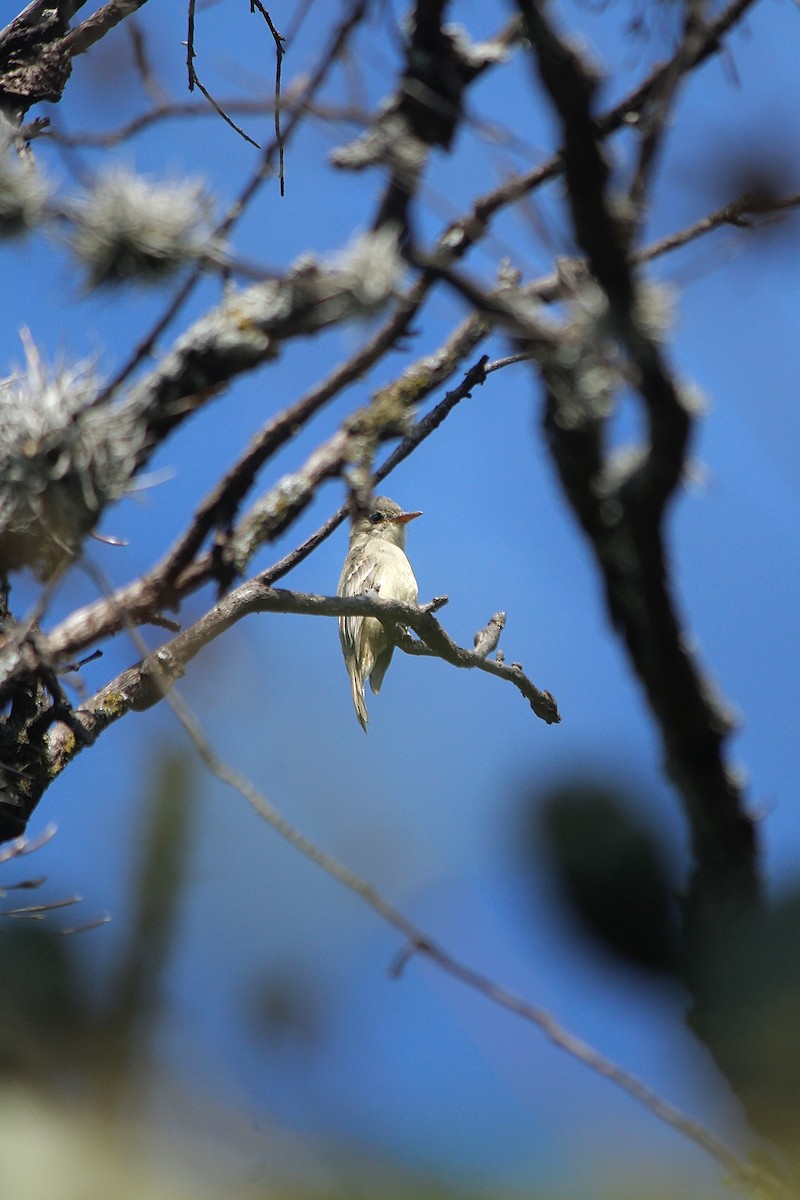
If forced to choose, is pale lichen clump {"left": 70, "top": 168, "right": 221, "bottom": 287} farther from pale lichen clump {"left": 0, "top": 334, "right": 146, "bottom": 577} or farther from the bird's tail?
the bird's tail

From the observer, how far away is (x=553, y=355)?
1457 millimetres

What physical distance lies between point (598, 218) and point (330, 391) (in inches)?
40.5

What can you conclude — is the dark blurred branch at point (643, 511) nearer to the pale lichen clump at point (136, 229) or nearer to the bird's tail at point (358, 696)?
the pale lichen clump at point (136, 229)

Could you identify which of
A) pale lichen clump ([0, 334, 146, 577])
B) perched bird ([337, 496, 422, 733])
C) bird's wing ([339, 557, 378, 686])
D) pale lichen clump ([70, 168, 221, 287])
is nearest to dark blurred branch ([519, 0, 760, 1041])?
pale lichen clump ([70, 168, 221, 287])

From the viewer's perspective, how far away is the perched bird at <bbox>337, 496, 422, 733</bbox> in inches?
252

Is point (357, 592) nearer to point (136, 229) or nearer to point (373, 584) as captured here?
point (373, 584)

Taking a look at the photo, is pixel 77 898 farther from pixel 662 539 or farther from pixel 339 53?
pixel 339 53

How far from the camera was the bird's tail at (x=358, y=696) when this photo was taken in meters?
6.29

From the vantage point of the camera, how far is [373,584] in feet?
21.4

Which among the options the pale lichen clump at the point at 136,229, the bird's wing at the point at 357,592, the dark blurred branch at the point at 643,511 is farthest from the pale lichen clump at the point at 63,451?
the bird's wing at the point at 357,592

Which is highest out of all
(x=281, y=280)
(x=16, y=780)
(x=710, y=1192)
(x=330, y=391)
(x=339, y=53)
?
(x=339, y=53)

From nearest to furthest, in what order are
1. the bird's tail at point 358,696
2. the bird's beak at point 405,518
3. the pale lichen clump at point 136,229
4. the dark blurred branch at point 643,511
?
the dark blurred branch at point 643,511, the pale lichen clump at point 136,229, the bird's tail at point 358,696, the bird's beak at point 405,518

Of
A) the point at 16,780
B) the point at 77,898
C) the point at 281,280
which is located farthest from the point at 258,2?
the point at 77,898

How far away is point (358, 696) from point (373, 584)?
723 mm
